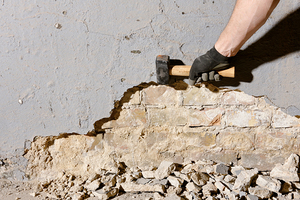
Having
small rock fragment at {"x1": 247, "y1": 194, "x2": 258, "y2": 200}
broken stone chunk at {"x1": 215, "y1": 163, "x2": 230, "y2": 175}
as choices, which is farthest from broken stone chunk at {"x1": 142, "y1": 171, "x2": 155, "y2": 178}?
small rock fragment at {"x1": 247, "y1": 194, "x2": 258, "y2": 200}

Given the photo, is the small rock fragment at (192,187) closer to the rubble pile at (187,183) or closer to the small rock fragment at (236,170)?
the rubble pile at (187,183)

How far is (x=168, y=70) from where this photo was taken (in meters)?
1.01

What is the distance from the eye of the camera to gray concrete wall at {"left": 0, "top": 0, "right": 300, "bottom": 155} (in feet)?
3.32

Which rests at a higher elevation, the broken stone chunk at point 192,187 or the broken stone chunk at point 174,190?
the broken stone chunk at point 192,187

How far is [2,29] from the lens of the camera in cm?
107

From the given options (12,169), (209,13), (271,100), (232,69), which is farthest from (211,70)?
(12,169)

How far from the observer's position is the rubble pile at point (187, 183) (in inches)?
40.4

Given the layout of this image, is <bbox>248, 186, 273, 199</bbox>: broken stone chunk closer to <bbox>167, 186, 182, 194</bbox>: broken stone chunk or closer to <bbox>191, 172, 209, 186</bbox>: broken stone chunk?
<bbox>191, 172, 209, 186</bbox>: broken stone chunk

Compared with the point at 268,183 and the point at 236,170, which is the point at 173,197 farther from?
→ the point at 268,183

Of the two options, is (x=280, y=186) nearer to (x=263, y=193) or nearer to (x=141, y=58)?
(x=263, y=193)

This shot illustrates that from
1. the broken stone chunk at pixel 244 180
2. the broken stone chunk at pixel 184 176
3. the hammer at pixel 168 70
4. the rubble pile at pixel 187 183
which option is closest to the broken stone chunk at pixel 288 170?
the rubble pile at pixel 187 183

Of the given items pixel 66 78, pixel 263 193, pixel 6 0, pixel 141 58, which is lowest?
pixel 263 193

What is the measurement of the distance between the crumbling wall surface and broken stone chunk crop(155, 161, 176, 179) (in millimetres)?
73

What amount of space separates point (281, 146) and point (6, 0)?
68.8 inches
